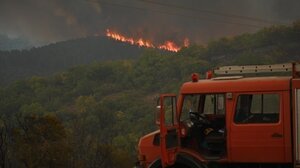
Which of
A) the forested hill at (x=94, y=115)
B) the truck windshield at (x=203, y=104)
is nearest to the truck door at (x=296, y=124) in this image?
the truck windshield at (x=203, y=104)

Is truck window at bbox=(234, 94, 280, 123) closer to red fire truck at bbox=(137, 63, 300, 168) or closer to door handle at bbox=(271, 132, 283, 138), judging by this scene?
red fire truck at bbox=(137, 63, 300, 168)

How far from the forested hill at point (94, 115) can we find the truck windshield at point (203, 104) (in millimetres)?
13135

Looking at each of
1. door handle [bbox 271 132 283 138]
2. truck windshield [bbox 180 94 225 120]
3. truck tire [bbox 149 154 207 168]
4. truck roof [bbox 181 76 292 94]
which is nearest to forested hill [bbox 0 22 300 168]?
truck tire [bbox 149 154 207 168]

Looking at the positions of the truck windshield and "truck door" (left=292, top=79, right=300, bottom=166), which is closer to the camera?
"truck door" (left=292, top=79, right=300, bottom=166)

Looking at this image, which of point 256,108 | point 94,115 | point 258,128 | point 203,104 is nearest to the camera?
point 258,128

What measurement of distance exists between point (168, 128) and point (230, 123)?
1.37 metres

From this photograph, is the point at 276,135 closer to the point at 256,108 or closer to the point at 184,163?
the point at 256,108

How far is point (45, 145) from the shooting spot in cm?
4522

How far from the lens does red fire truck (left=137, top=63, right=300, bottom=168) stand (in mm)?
9477

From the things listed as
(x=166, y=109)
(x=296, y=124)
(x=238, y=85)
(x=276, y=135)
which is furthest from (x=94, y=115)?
(x=296, y=124)

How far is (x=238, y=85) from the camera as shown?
33.1 feet

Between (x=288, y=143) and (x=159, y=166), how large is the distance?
9.52 ft

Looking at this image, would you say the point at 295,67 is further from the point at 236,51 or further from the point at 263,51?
the point at 236,51

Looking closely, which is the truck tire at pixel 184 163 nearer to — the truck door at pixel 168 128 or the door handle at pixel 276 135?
the truck door at pixel 168 128
